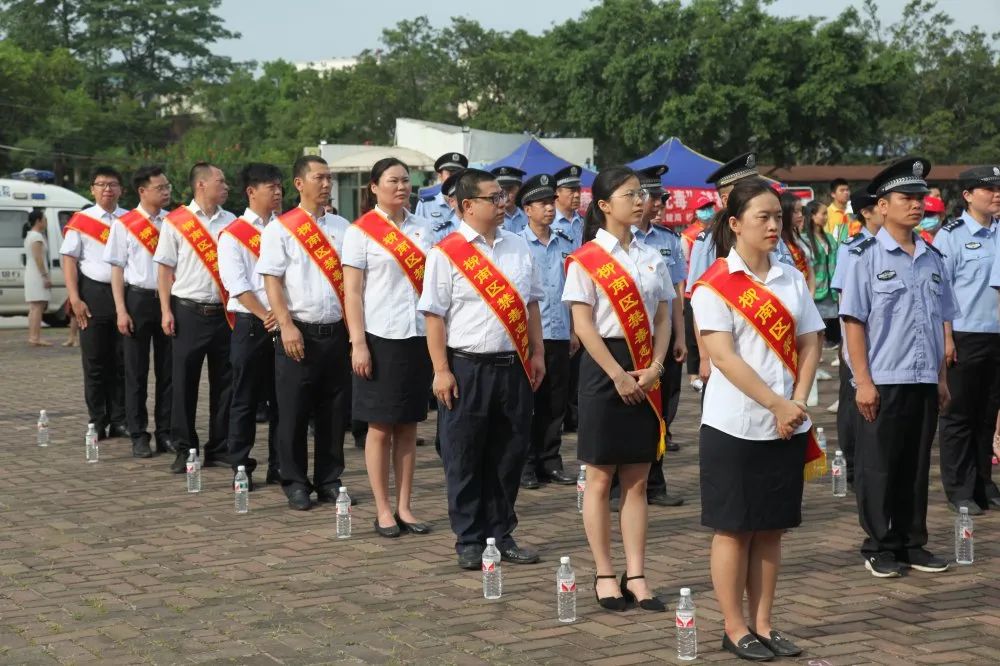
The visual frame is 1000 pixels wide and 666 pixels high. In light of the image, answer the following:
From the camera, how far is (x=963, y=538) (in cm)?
720

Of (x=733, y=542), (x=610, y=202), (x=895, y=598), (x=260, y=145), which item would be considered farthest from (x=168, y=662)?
(x=260, y=145)

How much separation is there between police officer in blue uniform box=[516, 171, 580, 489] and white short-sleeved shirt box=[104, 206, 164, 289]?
3108 mm

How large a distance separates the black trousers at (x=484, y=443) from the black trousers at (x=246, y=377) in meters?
2.61

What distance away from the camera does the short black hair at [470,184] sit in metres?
7.28

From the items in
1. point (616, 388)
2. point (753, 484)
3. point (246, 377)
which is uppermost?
point (616, 388)

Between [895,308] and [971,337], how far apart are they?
70.3 inches

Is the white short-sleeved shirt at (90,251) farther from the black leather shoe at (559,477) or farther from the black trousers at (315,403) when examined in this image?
the black leather shoe at (559,477)

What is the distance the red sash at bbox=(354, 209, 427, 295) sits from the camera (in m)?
8.06

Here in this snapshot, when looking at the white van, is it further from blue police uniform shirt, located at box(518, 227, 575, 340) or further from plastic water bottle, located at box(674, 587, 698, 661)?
plastic water bottle, located at box(674, 587, 698, 661)

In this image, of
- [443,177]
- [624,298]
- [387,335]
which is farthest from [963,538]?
[443,177]

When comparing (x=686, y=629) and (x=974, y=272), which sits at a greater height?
(x=974, y=272)

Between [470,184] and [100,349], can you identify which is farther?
[100,349]

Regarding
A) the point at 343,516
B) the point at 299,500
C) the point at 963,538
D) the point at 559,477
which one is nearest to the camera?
the point at 963,538

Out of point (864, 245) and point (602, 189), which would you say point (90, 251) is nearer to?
point (602, 189)
